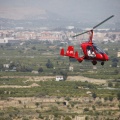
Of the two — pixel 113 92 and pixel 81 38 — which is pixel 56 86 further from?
pixel 81 38

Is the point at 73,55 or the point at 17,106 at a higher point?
the point at 73,55

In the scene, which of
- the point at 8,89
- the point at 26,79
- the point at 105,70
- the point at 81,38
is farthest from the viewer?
the point at 81,38

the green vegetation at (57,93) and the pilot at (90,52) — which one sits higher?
the pilot at (90,52)

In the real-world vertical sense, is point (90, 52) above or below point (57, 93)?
above

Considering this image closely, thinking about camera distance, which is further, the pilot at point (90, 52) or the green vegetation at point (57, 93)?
the green vegetation at point (57, 93)

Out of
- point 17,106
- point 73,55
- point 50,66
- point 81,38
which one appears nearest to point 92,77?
point 50,66

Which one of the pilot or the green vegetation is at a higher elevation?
the pilot

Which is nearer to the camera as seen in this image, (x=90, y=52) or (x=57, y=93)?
(x=90, y=52)

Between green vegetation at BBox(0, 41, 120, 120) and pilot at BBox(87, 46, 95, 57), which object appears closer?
pilot at BBox(87, 46, 95, 57)

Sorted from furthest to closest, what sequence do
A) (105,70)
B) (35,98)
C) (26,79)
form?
(105,70) → (26,79) → (35,98)

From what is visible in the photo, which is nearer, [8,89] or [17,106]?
[17,106]
